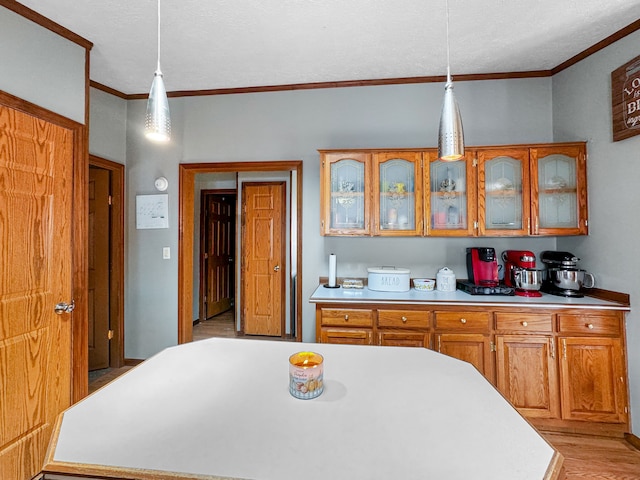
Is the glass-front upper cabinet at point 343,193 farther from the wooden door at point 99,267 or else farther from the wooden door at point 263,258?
the wooden door at point 99,267

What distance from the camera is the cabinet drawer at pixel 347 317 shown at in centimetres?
242

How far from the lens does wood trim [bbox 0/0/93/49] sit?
1.87 meters

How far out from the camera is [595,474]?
6.21ft

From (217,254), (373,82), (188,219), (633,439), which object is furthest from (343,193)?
(217,254)

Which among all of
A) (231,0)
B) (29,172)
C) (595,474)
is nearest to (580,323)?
(595,474)

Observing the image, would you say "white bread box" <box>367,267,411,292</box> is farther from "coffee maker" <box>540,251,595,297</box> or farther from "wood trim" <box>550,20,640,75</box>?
"wood trim" <box>550,20,640,75</box>

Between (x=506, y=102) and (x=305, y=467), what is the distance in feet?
10.6

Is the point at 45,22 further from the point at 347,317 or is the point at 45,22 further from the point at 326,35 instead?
the point at 347,317

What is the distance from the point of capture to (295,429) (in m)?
0.84

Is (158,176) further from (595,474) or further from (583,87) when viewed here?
(595,474)

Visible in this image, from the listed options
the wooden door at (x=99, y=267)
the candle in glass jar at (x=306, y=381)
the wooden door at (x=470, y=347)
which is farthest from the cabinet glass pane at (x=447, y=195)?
the wooden door at (x=99, y=267)

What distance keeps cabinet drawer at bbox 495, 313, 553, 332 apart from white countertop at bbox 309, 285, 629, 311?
76 mm

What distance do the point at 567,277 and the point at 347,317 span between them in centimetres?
169

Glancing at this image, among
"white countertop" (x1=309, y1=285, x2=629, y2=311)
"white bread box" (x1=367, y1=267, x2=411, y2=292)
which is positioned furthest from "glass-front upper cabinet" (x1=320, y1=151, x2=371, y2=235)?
"white countertop" (x1=309, y1=285, x2=629, y2=311)
